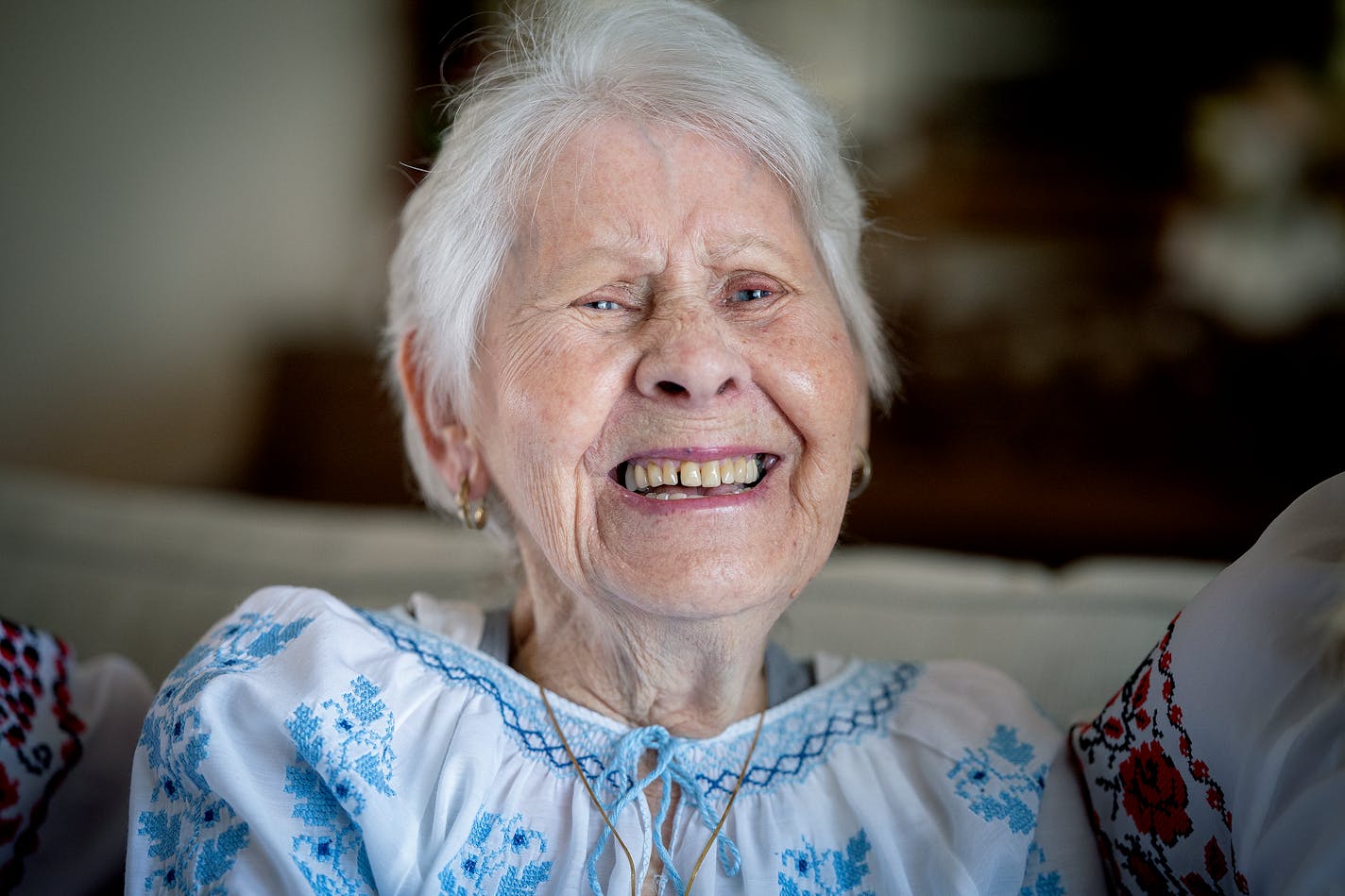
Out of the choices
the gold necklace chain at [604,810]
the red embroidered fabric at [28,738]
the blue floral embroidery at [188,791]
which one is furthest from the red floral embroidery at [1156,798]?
the red embroidered fabric at [28,738]

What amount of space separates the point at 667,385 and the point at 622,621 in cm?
26

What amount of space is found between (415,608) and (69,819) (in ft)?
1.51

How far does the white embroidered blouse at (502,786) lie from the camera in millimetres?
1018

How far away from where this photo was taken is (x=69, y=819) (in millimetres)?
1215

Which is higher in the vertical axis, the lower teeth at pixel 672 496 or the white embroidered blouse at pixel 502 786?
the lower teeth at pixel 672 496

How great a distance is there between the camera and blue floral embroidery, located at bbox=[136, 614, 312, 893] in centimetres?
100

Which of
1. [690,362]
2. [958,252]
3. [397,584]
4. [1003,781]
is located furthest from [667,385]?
[958,252]

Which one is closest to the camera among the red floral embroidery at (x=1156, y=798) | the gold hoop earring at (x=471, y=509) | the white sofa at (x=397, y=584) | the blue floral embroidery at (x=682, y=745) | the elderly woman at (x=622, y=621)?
the red floral embroidery at (x=1156, y=798)

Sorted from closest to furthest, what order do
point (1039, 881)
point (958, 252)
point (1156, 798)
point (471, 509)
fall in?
point (1156, 798), point (1039, 881), point (471, 509), point (958, 252)

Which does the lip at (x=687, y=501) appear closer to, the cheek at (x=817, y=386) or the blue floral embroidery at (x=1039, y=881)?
the cheek at (x=817, y=386)

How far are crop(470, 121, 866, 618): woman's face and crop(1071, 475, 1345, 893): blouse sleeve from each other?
376 millimetres

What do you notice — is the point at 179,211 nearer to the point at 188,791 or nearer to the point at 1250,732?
the point at 188,791

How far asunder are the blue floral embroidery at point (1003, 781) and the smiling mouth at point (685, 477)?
40 centimetres

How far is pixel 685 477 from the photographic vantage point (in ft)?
3.52
